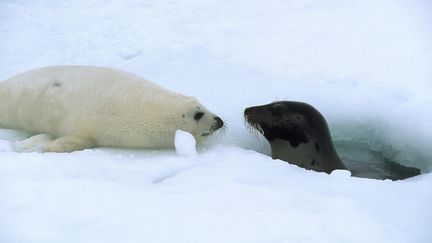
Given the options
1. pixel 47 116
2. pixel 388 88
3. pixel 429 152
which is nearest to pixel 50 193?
pixel 47 116

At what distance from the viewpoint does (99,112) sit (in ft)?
11.2

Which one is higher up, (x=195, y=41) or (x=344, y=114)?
(x=195, y=41)

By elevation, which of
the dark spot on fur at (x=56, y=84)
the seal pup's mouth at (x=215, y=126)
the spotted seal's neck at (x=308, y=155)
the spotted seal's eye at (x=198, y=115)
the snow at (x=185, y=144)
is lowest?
the spotted seal's neck at (x=308, y=155)

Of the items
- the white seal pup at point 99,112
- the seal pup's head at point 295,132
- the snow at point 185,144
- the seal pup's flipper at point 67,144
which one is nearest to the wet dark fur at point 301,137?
the seal pup's head at point 295,132

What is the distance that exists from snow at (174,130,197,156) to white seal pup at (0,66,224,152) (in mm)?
202

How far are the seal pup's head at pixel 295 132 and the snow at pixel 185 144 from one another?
2.24 ft

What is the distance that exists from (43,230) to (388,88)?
3064 millimetres

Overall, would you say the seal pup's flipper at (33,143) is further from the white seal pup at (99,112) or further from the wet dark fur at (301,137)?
the wet dark fur at (301,137)

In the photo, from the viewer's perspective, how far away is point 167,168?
2.83 meters

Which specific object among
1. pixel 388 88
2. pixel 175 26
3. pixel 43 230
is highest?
pixel 175 26

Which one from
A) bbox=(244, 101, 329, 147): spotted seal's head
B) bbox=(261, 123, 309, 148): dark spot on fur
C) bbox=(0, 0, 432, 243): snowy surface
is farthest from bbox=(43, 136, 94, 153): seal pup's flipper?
bbox=(261, 123, 309, 148): dark spot on fur

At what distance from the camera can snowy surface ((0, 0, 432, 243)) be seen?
2076 millimetres

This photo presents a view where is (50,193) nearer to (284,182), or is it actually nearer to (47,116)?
(284,182)

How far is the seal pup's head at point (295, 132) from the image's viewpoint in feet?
12.0
